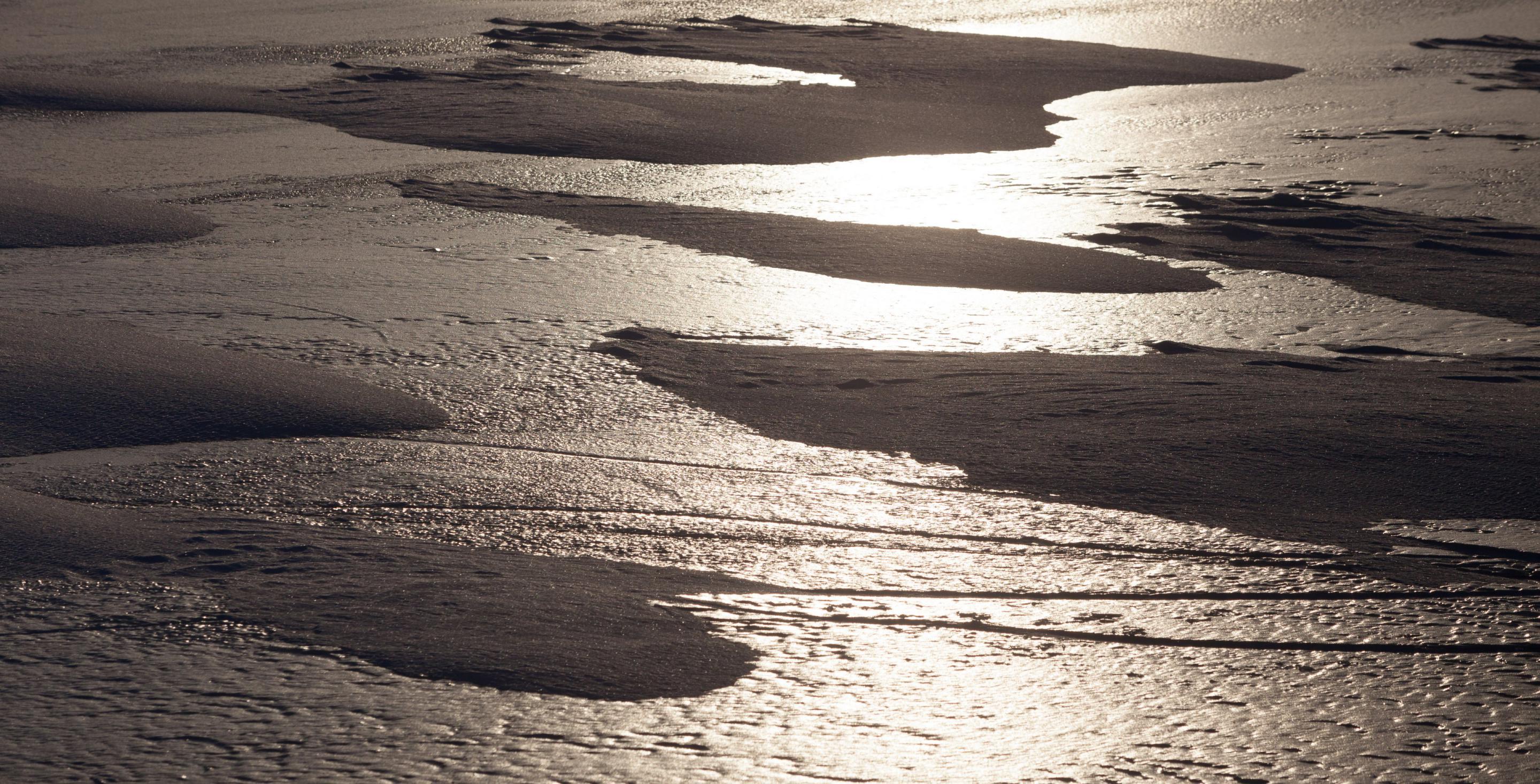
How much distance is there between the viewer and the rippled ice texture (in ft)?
7.17

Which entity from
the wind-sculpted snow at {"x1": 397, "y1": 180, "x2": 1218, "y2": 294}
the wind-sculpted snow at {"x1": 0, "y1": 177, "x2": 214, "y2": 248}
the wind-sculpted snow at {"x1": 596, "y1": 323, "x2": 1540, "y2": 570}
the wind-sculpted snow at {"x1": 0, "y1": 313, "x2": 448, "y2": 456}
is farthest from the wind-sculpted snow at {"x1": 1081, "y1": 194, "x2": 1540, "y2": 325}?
the wind-sculpted snow at {"x1": 0, "y1": 177, "x2": 214, "y2": 248}

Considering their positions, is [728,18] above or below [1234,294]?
above

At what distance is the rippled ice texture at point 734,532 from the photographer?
219 cm

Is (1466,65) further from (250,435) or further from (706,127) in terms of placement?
(250,435)

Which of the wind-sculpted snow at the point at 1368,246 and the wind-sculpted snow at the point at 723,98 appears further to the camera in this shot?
the wind-sculpted snow at the point at 723,98

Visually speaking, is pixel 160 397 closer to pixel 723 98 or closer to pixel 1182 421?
pixel 1182 421

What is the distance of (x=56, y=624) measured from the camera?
8.13ft

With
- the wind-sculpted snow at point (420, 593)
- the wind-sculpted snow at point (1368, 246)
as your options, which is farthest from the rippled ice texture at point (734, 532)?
the wind-sculpted snow at point (1368, 246)

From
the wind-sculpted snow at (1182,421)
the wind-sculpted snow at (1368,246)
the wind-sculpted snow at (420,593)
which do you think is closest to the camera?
the wind-sculpted snow at (420,593)

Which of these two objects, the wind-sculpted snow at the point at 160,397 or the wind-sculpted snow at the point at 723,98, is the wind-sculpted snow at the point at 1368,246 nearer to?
the wind-sculpted snow at the point at 723,98

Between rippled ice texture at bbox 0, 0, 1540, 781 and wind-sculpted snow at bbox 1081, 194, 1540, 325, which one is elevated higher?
wind-sculpted snow at bbox 1081, 194, 1540, 325

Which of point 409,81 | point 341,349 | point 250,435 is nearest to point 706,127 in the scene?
point 409,81

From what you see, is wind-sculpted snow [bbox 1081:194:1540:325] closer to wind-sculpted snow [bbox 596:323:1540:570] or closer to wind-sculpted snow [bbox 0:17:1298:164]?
wind-sculpted snow [bbox 596:323:1540:570]

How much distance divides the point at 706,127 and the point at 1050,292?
2.72 m
